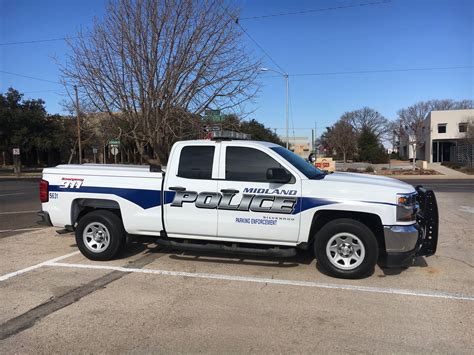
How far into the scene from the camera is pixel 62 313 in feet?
15.3

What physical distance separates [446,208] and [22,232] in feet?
38.0

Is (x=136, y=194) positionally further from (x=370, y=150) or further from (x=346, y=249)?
(x=370, y=150)

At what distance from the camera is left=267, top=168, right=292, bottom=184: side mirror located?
5.80m

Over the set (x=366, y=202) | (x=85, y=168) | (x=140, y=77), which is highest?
(x=140, y=77)

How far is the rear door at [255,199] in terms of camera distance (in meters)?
5.98

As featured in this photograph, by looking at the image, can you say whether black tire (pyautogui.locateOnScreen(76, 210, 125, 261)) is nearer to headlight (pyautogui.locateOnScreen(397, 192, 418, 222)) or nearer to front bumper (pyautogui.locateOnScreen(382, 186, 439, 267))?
front bumper (pyautogui.locateOnScreen(382, 186, 439, 267))

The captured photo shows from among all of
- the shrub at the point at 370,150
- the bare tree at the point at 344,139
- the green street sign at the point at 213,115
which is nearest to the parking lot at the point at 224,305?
the green street sign at the point at 213,115

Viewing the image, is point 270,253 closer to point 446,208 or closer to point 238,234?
point 238,234

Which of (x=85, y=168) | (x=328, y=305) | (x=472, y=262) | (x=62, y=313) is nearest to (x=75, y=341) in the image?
(x=62, y=313)

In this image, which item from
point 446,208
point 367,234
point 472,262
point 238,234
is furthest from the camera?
point 446,208

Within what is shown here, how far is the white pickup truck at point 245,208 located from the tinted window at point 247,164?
0.05 feet

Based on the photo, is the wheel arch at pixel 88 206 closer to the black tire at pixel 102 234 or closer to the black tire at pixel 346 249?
the black tire at pixel 102 234

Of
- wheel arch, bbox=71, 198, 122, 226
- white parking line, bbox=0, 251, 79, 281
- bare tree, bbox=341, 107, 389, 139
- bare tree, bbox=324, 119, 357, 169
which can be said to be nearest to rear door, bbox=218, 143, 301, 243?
wheel arch, bbox=71, 198, 122, 226

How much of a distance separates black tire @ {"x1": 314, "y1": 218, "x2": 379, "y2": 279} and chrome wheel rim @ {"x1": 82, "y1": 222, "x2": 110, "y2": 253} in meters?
3.36
